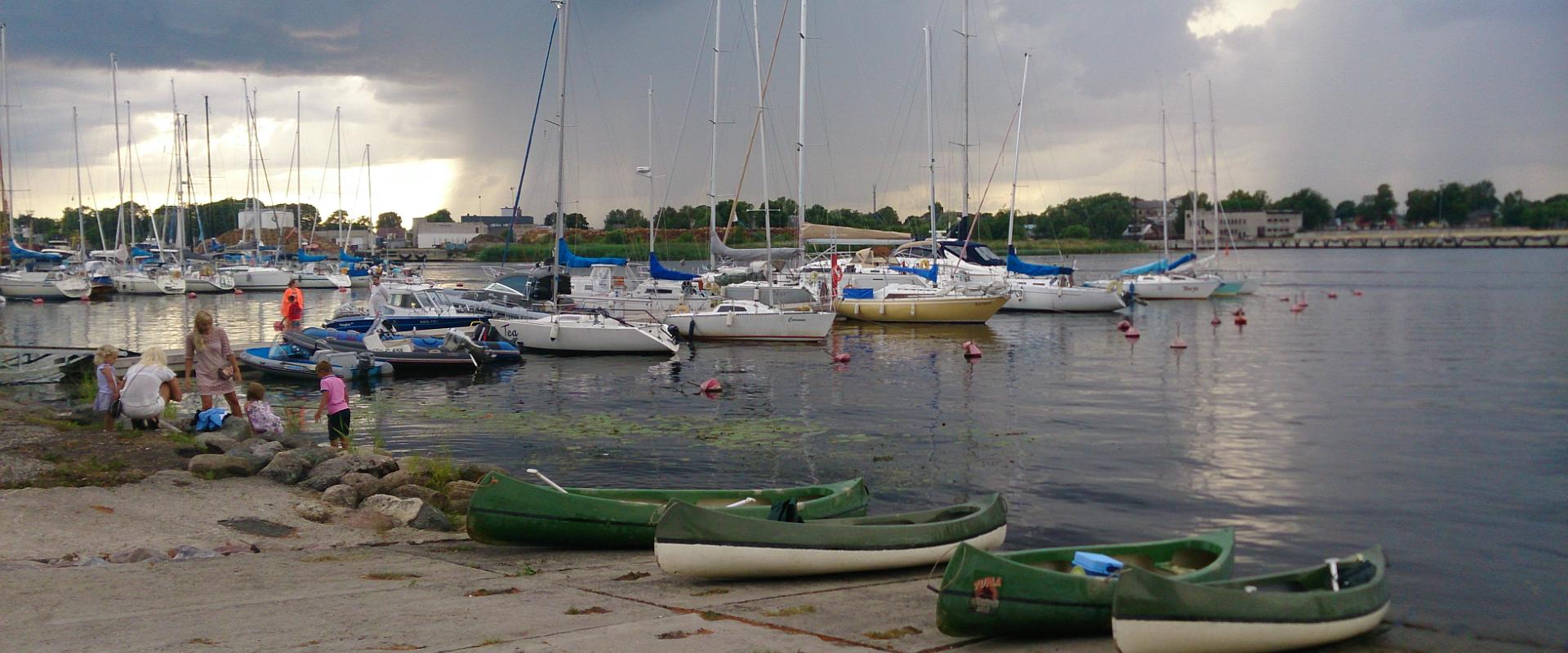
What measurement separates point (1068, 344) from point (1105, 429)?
20195 millimetres

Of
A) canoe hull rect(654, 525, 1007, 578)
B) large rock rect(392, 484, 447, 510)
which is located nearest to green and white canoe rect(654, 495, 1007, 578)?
canoe hull rect(654, 525, 1007, 578)

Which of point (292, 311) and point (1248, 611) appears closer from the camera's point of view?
point (1248, 611)

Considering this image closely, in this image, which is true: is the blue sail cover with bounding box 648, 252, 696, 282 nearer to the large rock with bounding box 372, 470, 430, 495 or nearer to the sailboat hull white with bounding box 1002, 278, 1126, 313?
the sailboat hull white with bounding box 1002, 278, 1126, 313

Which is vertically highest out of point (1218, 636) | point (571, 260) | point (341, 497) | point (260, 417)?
point (571, 260)

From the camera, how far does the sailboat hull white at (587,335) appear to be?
36688 mm

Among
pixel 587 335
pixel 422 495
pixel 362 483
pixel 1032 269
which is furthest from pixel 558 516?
pixel 1032 269

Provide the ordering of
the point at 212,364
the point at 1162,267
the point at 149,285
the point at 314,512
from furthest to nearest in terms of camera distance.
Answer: the point at 149,285
the point at 1162,267
the point at 212,364
the point at 314,512

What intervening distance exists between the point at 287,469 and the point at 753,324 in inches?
1050

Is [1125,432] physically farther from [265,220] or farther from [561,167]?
[265,220]

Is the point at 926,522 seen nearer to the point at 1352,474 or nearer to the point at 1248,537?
the point at 1248,537

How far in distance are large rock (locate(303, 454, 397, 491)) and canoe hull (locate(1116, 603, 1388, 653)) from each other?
10.3 metres

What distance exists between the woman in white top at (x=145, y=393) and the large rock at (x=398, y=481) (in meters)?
4.58

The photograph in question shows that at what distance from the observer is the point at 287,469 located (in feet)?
50.0

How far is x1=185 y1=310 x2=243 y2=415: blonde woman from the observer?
1908cm
